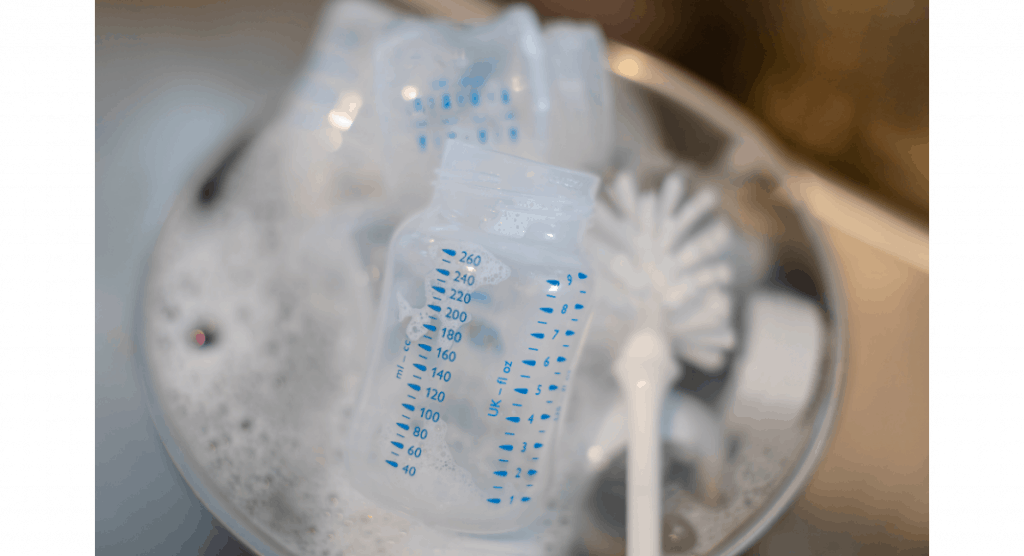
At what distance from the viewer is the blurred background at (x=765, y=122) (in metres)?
0.58

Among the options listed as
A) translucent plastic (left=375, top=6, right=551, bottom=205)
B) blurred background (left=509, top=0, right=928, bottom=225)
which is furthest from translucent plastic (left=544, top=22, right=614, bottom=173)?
blurred background (left=509, top=0, right=928, bottom=225)

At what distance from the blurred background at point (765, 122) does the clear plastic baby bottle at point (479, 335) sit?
0.74 ft

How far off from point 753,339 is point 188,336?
0.58 metres

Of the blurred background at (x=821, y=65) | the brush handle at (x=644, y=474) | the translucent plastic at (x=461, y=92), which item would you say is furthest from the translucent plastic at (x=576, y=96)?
the brush handle at (x=644, y=474)

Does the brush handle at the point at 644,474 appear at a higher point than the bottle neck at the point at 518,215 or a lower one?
lower

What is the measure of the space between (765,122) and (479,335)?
542 millimetres

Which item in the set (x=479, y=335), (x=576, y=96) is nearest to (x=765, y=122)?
(x=576, y=96)

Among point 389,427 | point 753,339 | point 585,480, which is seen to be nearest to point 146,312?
point 389,427

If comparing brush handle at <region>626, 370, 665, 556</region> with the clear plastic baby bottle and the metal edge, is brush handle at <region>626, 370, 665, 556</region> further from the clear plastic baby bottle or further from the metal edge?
the metal edge

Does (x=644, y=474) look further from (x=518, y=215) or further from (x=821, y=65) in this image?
(x=821, y=65)

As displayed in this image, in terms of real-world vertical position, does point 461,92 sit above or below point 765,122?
below

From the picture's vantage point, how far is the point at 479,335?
458 mm

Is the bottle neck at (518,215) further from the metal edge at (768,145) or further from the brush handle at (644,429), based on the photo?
the metal edge at (768,145)

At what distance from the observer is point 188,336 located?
610 millimetres
